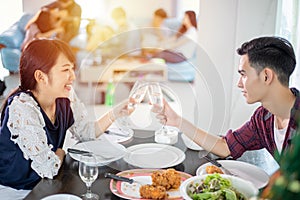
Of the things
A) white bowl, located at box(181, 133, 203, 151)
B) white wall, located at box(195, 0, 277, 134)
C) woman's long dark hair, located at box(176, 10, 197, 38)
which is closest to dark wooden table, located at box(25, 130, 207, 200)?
white bowl, located at box(181, 133, 203, 151)

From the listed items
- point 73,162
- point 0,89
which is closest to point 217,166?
point 73,162

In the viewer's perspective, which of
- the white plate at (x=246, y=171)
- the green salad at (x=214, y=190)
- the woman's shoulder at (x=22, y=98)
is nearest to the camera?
the green salad at (x=214, y=190)

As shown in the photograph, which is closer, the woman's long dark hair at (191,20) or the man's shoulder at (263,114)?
the man's shoulder at (263,114)

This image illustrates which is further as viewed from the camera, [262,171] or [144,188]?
[262,171]

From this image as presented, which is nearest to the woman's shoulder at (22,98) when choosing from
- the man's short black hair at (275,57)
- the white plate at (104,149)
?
the white plate at (104,149)

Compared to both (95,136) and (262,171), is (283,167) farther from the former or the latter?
(95,136)

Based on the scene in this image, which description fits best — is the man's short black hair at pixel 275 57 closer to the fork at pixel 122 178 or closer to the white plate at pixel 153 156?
the white plate at pixel 153 156

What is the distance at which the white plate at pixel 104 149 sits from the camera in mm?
1425

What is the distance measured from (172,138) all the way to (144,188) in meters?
0.51

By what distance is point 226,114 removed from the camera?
2818 mm

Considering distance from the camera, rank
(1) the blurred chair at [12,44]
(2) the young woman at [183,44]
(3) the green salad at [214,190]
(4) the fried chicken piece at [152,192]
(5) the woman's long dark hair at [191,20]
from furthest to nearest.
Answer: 1. (5) the woman's long dark hair at [191,20]
2. (2) the young woman at [183,44]
3. (1) the blurred chair at [12,44]
4. (4) the fried chicken piece at [152,192]
5. (3) the green salad at [214,190]

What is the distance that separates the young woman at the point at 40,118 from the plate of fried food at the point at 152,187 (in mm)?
255

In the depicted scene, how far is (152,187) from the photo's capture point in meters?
1.19

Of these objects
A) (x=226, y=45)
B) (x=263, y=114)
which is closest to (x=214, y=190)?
(x=263, y=114)
